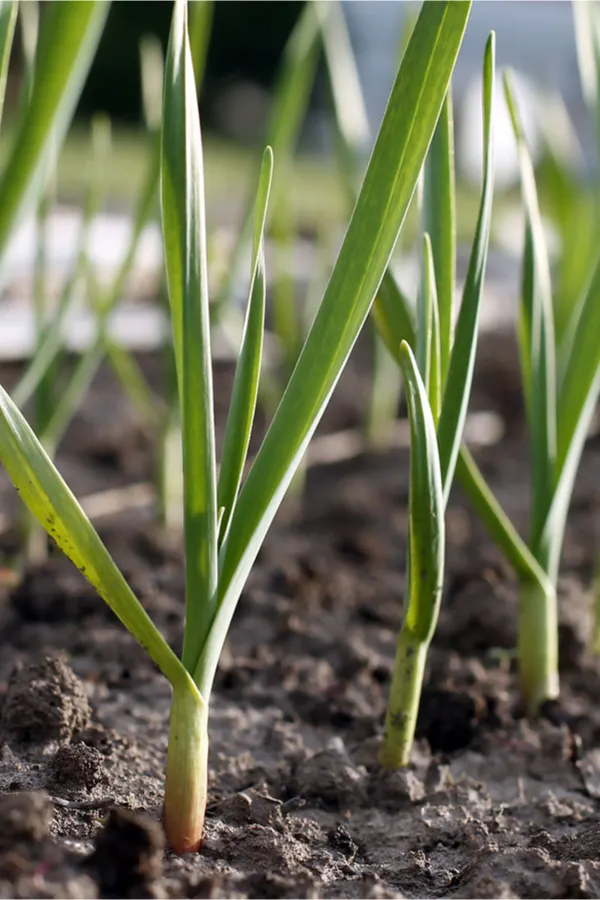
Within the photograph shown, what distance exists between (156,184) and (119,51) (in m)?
9.11

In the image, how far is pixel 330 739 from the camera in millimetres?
967

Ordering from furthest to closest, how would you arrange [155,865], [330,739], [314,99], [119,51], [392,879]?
[314,99] < [119,51] < [330,739] < [392,879] < [155,865]

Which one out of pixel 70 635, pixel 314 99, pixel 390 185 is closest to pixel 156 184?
pixel 70 635

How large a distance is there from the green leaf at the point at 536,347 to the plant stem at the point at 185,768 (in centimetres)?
43

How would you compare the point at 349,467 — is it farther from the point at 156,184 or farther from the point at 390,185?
the point at 390,185

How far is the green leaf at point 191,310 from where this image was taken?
2.03 feet

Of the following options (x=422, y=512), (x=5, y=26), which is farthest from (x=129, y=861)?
(x=5, y=26)

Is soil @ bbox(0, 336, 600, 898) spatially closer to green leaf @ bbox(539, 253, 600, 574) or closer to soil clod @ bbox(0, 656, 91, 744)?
soil clod @ bbox(0, 656, 91, 744)

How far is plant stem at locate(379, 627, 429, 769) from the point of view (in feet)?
2.69

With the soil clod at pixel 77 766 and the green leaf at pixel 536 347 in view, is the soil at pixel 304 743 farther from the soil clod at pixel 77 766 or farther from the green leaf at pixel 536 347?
the green leaf at pixel 536 347

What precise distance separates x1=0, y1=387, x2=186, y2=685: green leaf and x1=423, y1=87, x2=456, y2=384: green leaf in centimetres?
33

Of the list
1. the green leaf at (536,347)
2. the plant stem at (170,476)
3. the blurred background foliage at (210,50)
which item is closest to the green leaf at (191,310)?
the green leaf at (536,347)

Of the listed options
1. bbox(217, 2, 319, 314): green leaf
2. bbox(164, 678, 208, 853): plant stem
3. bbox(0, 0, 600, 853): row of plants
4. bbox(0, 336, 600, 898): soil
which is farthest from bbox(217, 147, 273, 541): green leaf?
bbox(217, 2, 319, 314): green leaf

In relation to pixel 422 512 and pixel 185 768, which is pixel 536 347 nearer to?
pixel 422 512
